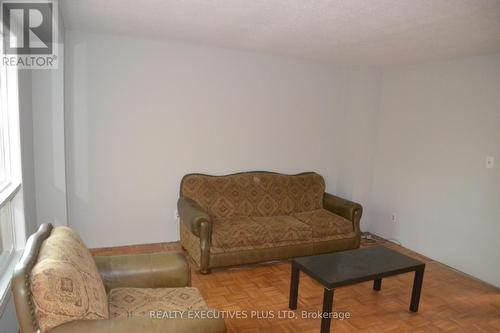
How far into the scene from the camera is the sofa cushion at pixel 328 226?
12.1 feet

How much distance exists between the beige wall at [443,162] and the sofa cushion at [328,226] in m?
0.94

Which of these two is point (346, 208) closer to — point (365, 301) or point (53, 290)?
point (365, 301)

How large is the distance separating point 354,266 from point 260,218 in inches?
55.3

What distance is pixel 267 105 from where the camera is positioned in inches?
167

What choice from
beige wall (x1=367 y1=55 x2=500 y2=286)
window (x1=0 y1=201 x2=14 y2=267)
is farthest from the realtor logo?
beige wall (x1=367 y1=55 x2=500 y2=286)

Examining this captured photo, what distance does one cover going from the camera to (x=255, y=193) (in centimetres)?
400

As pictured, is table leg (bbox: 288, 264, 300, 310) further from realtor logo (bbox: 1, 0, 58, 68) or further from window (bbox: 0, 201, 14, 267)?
realtor logo (bbox: 1, 0, 58, 68)

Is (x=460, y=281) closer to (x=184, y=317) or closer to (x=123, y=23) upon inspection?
(x=184, y=317)

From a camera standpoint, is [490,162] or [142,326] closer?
[142,326]

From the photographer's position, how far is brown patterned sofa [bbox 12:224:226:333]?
1366 mm

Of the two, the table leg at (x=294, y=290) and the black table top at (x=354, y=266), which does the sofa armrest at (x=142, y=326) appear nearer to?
the black table top at (x=354, y=266)

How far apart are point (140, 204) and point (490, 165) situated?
3.64 m

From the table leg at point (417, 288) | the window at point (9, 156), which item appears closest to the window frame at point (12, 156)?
the window at point (9, 156)

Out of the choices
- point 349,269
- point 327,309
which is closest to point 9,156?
point 327,309
